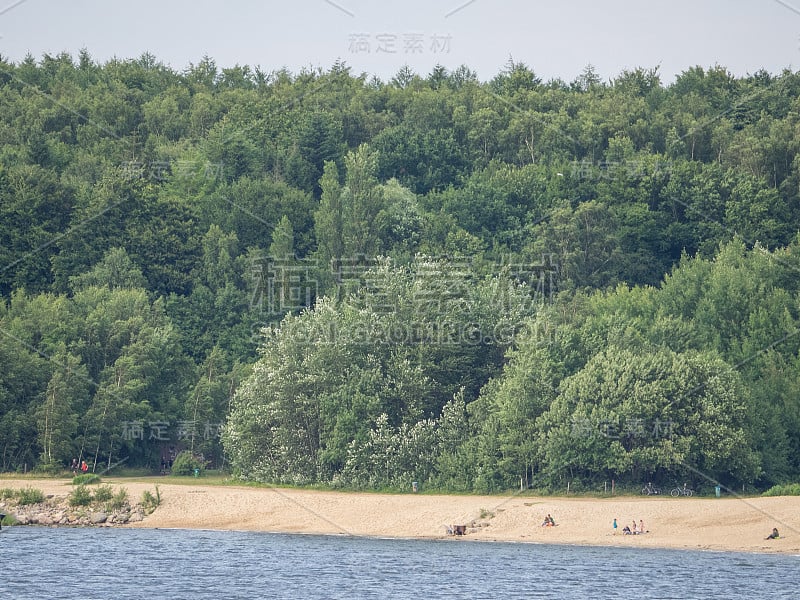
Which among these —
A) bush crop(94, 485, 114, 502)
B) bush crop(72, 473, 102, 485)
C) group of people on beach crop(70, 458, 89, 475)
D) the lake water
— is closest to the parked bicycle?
the lake water

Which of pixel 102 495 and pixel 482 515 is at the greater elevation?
pixel 102 495

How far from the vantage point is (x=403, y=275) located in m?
70.6

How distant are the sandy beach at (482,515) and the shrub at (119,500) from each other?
16.2 inches

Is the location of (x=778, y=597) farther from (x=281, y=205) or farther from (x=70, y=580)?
(x=281, y=205)

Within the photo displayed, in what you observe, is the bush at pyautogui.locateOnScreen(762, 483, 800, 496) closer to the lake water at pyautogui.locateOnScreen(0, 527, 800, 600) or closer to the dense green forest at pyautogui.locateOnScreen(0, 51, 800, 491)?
the dense green forest at pyautogui.locateOnScreen(0, 51, 800, 491)

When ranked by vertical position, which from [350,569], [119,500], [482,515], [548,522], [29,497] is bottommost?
[350,569]

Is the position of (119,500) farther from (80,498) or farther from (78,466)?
(78,466)

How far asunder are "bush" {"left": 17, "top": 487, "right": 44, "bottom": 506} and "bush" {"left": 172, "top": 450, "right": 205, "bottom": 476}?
10.4 meters

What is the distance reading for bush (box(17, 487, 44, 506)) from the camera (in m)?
62.9

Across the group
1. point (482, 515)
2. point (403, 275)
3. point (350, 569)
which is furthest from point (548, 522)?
point (403, 275)

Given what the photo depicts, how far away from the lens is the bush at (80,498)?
62.5 meters

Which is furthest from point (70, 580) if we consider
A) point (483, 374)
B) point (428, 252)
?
point (428, 252)

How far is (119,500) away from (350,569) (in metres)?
15.7

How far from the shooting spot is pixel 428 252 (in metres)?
91.7
